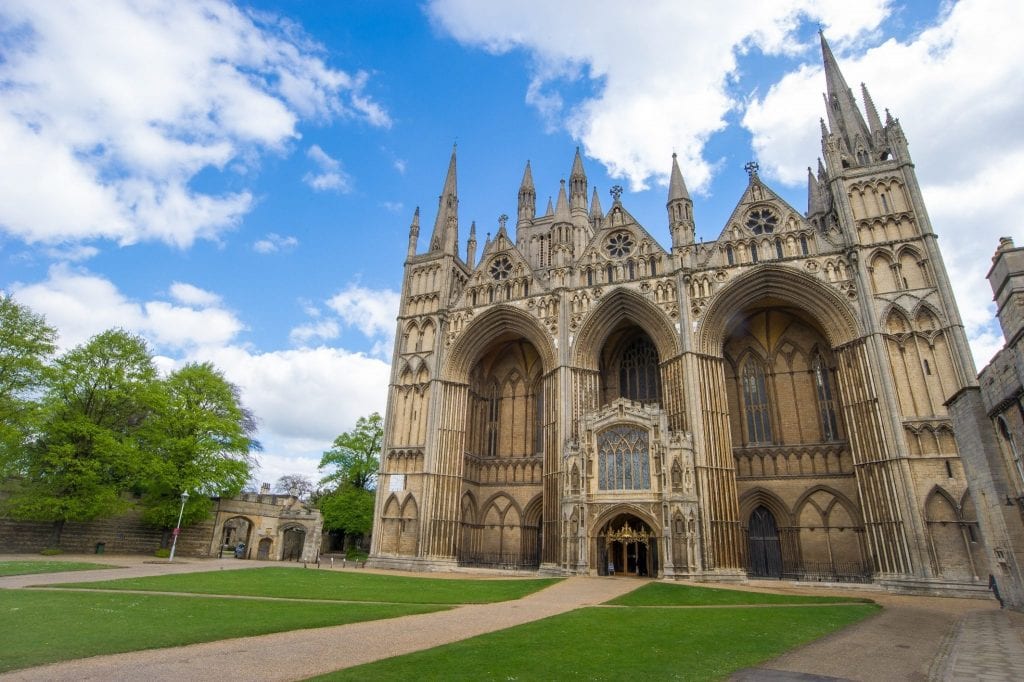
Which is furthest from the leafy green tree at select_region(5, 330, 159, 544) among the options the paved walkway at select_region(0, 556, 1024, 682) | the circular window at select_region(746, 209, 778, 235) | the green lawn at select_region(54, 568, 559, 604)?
the circular window at select_region(746, 209, 778, 235)

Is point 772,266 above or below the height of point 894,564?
above

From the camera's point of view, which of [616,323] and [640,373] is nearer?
[616,323]

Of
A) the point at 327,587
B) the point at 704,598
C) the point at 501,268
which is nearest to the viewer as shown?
the point at 704,598

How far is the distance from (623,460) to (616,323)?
8.71 meters

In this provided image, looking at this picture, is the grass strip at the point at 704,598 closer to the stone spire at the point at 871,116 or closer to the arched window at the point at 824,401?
the arched window at the point at 824,401

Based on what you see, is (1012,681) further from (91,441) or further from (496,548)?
(91,441)

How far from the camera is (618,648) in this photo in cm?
877

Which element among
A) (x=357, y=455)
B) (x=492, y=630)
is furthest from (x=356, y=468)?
(x=492, y=630)

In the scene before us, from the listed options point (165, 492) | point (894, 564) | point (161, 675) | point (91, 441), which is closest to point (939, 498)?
point (894, 564)

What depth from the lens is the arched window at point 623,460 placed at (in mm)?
26172

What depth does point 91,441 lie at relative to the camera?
28062mm

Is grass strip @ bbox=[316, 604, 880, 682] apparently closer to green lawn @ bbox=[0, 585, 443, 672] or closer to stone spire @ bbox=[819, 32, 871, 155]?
green lawn @ bbox=[0, 585, 443, 672]

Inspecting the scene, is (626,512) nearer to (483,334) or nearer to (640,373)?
(640,373)

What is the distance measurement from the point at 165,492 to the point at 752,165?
3848 cm
